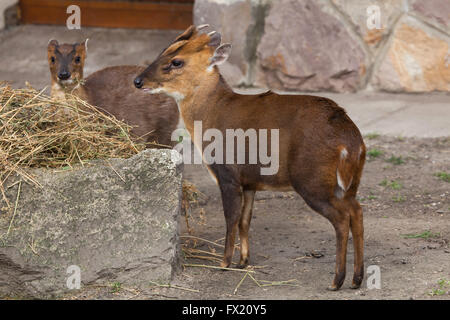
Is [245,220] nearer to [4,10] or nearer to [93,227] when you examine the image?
[93,227]

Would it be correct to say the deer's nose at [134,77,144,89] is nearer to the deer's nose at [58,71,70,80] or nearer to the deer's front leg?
the deer's front leg

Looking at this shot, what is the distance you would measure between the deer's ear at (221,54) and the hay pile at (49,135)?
74 cm

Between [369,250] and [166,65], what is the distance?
1.81 m

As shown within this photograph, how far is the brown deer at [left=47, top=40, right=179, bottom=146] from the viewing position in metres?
6.48

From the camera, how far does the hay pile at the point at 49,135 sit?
16.0 feet

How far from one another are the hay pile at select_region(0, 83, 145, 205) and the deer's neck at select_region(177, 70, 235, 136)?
0.40 meters

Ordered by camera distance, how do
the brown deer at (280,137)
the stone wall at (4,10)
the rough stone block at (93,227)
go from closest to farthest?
the brown deer at (280,137) → the rough stone block at (93,227) → the stone wall at (4,10)

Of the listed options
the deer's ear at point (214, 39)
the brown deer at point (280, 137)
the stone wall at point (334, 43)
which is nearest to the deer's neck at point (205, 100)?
the brown deer at point (280, 137)

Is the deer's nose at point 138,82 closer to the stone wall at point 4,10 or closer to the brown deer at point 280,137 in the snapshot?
the brown deer at point 280,137

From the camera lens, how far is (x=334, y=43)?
869 cm

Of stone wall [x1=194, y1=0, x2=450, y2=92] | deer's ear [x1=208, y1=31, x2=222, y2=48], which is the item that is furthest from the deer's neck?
stone wall [x1=194, y1=0, x2=450, y2=92]

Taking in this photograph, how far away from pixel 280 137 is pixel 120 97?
7.03 feet

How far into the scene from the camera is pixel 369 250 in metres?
5.38

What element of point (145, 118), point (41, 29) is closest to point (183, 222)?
point (145, 118)
